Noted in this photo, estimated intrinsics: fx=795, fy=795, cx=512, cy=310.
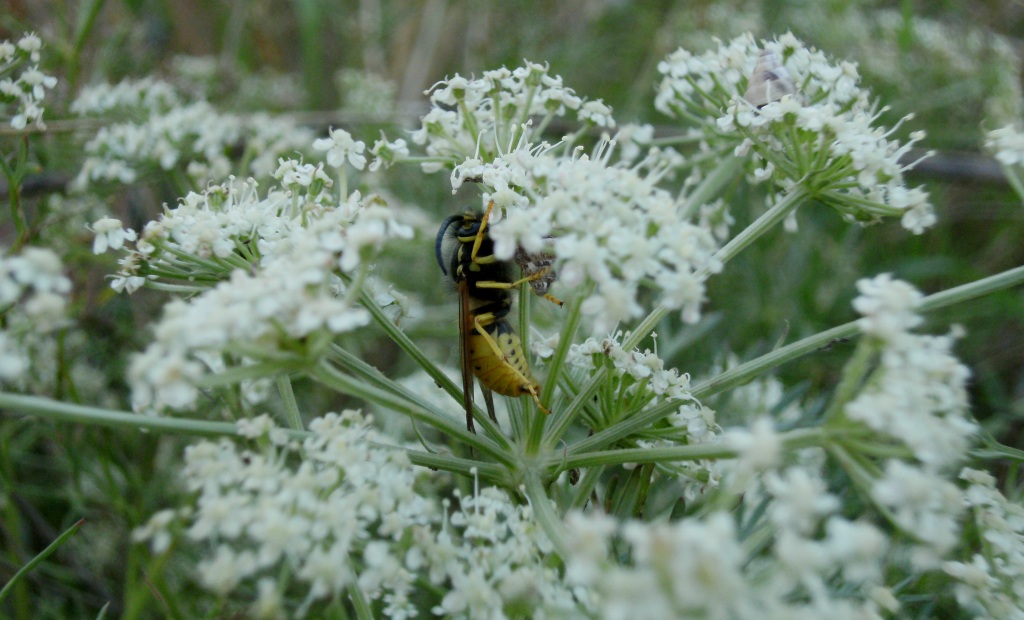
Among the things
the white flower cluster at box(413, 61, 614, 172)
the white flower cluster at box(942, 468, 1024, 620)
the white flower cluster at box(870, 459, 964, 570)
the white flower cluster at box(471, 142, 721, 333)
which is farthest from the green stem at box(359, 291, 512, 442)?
the white flower cluster at box(942, 468, 1024, 620)

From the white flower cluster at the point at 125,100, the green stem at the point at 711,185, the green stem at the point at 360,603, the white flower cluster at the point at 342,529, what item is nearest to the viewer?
the white flower cluster at the point at 342,529

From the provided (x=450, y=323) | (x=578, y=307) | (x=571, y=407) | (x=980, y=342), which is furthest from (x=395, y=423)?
(x=980, y=342)

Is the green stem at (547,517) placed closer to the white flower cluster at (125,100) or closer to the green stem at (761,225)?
the green stem at (761,225)

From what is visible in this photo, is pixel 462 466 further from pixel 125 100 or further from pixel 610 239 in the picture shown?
pixel 125 100

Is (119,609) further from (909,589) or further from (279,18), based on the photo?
(279,18)

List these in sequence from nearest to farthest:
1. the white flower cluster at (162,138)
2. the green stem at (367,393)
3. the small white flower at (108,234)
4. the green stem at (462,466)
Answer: the green stem at (367,393) → the green stem at (462,466) → the small white flower at (108,234) → the white flower cluster at (162,138)

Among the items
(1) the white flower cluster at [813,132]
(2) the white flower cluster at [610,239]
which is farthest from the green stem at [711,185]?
(2) the white flower cluster at [610,239]
